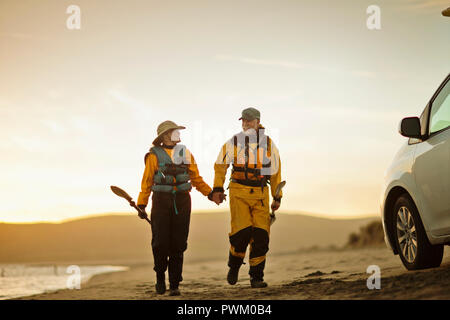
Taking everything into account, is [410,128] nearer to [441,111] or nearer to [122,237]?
[441,111]

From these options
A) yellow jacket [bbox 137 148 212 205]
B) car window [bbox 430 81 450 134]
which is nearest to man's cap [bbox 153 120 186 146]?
yellow jacket [bbox 137 148 212 205]

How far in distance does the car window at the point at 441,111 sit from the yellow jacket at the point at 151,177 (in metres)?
3.10

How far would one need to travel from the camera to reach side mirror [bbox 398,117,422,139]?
688 cm

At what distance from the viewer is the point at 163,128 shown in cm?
804

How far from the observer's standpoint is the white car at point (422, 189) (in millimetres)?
6375

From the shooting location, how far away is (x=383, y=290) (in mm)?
6105

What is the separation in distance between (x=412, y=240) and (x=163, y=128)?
3.50 m

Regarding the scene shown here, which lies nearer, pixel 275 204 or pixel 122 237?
pixel 275 204

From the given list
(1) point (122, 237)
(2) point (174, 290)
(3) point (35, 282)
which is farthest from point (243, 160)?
(1) point (122, 237)

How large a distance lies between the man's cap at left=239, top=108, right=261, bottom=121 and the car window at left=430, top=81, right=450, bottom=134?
2353mm

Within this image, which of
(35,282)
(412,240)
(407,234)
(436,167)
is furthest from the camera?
(35,282)

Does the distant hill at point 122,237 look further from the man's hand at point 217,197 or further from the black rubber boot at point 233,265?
the man's hand at point 217,197

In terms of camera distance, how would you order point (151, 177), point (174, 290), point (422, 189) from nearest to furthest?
point (422, 189), point (174, 290), point (151, 177)

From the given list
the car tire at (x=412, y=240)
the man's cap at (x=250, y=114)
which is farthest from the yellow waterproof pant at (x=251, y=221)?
the car tire at (x=412, y=240)
